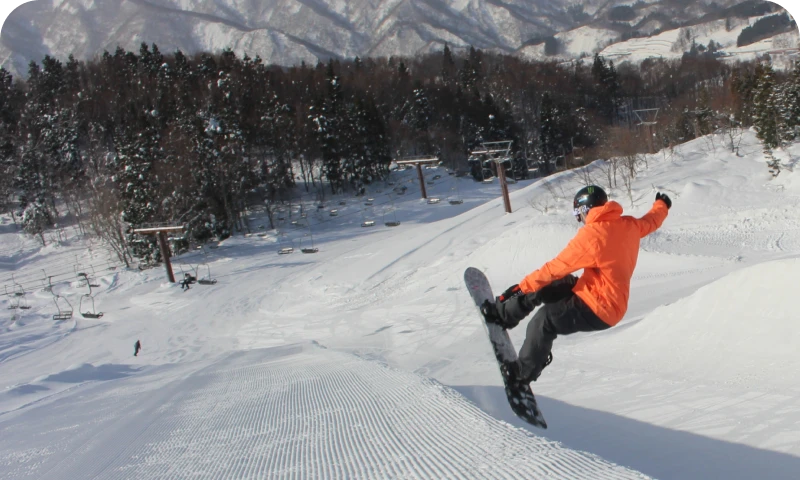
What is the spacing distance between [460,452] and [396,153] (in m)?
54.7

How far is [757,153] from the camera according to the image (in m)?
31.3

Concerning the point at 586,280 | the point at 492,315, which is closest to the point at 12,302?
the point at 492,315

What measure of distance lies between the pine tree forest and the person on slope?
28934 mm

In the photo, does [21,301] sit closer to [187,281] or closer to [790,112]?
[187,281]

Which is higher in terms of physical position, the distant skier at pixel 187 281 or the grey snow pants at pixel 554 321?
the grey snow pants at pixel 554 321

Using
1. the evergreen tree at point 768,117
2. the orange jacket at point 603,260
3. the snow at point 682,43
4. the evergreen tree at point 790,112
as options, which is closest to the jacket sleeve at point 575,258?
the orange jacket at point 603,260

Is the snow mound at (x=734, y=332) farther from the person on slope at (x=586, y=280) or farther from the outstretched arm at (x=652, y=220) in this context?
the person on slope at (x=586, y=280)

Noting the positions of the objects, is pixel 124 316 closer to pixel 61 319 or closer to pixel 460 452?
pixel 61 319

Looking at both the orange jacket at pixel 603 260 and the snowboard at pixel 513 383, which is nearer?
the orange jacket at pixel 603 260

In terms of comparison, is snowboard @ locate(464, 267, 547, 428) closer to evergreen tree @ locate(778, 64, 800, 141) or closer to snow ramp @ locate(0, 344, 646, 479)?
snow ramp @ locate(0, 344, 646, 479)

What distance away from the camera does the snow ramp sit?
281 centimetres

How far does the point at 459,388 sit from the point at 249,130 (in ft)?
145

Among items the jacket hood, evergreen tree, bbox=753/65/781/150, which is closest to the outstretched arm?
the jacket hood

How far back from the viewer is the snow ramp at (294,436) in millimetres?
2807
